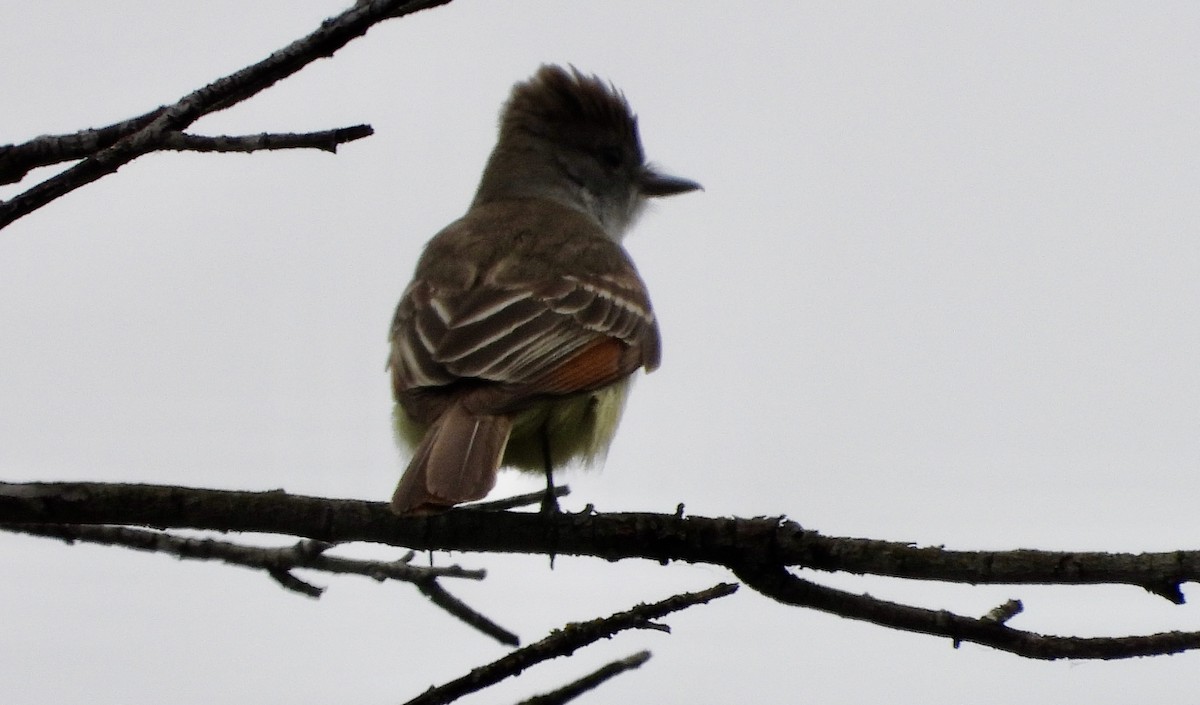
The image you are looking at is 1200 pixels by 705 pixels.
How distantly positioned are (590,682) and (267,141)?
1.32 meters

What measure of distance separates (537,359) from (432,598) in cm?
106

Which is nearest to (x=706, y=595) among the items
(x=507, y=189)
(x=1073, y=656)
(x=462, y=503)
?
(x=1073, y=656)

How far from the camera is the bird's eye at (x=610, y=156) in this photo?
332 inches

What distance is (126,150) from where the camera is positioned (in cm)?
288

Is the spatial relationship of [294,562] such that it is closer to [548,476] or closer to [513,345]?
[548,476]

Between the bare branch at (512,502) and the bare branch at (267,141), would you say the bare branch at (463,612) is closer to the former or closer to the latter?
the bare branch at (512,502)

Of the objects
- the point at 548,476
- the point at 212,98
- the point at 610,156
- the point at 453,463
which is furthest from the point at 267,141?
the point at 610,156

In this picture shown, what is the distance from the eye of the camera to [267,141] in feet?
9.78

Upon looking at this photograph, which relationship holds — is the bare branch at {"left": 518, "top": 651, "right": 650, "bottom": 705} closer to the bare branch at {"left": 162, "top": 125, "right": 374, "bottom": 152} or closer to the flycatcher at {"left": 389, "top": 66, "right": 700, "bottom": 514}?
the flycatcher at {"left": 389, "top": 66, "right": 700, "bottom": 514}

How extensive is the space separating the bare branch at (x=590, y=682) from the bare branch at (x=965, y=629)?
15.1 inches

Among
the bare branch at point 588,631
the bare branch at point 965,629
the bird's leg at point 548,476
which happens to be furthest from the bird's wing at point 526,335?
the bare branch at point 588,631

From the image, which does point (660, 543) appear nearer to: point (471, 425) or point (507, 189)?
point (471, 425)

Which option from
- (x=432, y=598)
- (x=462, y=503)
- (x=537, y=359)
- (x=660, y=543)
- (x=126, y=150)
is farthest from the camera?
(x=537, y=359)

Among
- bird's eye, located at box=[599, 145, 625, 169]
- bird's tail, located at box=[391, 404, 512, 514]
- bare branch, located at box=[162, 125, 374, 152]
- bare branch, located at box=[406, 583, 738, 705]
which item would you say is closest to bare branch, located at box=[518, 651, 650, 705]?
bare branch, located at box=[406, 583, 738, 705]
